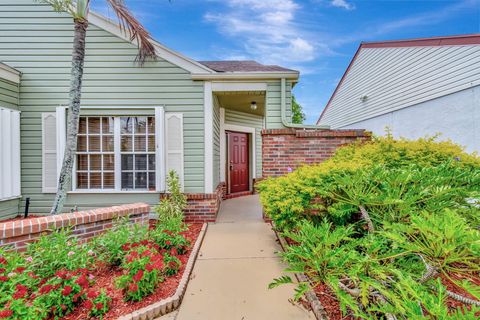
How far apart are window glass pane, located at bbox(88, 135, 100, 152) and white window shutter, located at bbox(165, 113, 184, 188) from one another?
1.52 meters

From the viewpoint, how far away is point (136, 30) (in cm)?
457

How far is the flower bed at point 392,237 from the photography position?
147 centimetres

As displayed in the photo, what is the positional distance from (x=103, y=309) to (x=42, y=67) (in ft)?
17.6

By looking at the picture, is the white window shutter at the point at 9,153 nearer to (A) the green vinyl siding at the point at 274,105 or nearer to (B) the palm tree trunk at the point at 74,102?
(B) the palm tree trunk at the point at 74,102

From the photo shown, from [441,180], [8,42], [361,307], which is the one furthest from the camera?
[8,42]

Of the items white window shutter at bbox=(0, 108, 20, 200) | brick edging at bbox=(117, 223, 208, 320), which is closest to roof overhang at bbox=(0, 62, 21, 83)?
white window shutter at bbox=(0, 108, 20, 200)

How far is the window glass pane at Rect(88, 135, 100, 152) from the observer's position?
5.12m

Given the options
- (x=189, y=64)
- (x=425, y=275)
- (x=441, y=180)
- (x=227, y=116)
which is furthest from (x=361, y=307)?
(x=227, y=116)

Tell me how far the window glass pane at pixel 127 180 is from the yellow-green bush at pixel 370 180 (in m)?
2.97

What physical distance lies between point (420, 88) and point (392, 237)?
24.4 feet

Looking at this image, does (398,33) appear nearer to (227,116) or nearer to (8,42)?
(227,116)

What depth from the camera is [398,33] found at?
991cm

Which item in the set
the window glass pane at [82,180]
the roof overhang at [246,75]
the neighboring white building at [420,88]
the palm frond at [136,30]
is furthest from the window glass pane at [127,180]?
the neighboring white building at [420,88]

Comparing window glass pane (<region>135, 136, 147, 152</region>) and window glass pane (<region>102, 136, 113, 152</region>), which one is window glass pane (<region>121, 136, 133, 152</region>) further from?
window glass pane (<region>102, 136, 113, 152</region>)
